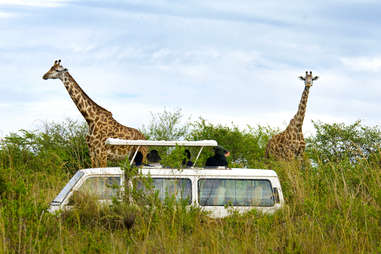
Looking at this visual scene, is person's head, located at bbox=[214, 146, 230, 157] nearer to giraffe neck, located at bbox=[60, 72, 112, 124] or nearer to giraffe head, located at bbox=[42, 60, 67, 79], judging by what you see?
giraffe neck, located at bbox=[60, 72, 112, 124]

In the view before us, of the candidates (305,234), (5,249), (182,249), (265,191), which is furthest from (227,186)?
(5,249)

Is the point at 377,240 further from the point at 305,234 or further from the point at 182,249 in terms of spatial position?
the point at 182,249

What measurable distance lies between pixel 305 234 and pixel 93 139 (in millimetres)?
9724

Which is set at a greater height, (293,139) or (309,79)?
(309,79)

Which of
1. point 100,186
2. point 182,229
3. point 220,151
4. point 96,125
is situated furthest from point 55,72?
point 182,229

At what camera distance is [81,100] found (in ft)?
54.3

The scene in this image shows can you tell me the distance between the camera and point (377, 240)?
7469 mm

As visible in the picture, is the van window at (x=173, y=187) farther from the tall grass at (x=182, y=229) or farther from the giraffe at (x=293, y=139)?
the giraffe at (x=293, y=139)

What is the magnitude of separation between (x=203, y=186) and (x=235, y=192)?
552 millimetres

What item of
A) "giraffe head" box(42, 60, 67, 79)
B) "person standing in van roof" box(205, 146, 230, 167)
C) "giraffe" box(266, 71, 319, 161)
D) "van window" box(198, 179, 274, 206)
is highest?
"giraffe head" box(42, 60, 67, 79)

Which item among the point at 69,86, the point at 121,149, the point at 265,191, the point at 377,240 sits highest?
the point at 69,86

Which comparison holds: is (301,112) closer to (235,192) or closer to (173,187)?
(235,192)

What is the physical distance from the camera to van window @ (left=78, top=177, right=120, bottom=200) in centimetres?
880

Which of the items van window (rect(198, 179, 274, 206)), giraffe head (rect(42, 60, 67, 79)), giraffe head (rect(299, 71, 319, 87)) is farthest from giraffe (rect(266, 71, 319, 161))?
van window (rect(198, 179, 274, 206))
